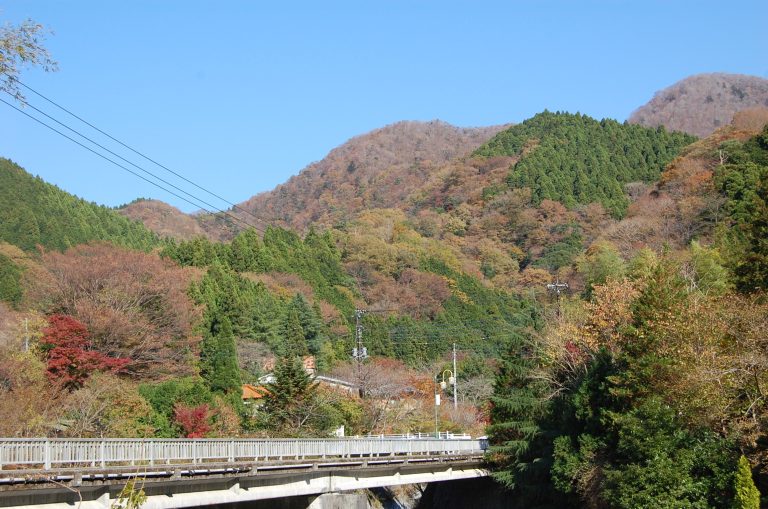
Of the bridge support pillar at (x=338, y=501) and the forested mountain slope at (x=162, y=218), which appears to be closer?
the bridge support pillar at (x=338, y=501)

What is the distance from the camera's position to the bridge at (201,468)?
688 inches

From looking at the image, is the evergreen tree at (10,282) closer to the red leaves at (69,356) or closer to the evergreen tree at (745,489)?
the red leaves at (69,356)

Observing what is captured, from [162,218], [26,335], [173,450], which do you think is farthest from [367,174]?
[173,450]

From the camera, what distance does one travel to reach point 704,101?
186 meters

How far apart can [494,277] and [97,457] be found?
84628 millimetres

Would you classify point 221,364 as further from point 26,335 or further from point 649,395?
point 649,395

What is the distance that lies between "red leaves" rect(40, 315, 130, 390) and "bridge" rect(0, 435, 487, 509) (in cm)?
1432

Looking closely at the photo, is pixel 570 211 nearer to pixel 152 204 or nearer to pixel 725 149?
pixel 725 149

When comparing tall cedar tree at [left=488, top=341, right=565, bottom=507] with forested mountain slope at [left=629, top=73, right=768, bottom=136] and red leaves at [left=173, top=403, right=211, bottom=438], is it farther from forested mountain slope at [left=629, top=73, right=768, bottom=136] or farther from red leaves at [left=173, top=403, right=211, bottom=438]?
forested mountain slope at [left=629, top=73, right=768, bottom=136]

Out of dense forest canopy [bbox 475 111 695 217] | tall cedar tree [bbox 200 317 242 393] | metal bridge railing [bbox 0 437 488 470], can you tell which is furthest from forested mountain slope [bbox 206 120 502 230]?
metal bridge railing [bbox 0 437 488 470]

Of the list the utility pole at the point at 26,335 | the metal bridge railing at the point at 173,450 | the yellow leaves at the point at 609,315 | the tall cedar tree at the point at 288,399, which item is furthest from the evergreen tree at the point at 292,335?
the yellow leaves at the point at 609,315

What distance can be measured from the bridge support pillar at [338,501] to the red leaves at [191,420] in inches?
411

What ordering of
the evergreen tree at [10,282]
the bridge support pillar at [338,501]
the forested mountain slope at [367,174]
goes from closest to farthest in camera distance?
the bridge support pillar at [338,501] < the evergreen tree at [10,282] < the forested mountain slope at [367,174]

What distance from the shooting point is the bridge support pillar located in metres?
29.9
